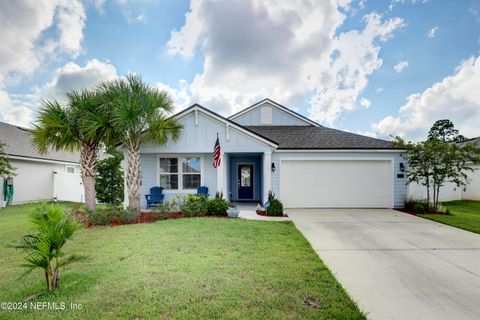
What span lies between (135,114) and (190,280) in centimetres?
670

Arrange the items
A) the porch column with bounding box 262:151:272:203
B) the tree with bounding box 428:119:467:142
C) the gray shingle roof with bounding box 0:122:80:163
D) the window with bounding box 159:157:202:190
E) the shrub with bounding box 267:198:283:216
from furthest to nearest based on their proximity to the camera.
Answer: the tree with bounding box 428:119:467:142 < the gray shingle roof with bounding box 0:122:80:163 < the window with bounding box 159:157:202:190 < the porch column with bounding box 262:151:272:203 < the shrub with bounding box 267:198:283:216

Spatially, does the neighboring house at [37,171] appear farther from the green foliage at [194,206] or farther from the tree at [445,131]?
the tree at [445,131]

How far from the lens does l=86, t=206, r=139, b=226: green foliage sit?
26.2 feet

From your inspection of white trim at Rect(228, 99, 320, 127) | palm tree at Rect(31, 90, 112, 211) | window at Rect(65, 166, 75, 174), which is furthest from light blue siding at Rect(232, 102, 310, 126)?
window at Rect(65, 166, 75, 174)

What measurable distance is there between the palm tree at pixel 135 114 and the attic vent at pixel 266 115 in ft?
23.9

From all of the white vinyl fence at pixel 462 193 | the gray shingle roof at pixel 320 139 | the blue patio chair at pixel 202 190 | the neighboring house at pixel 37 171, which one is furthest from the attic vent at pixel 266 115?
the neighboring house at pixel 37 171

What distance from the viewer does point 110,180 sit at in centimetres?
1408

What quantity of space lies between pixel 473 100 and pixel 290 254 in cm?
1802

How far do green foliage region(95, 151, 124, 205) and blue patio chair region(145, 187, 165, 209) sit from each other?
4.75 m

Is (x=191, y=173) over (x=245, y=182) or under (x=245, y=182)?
over

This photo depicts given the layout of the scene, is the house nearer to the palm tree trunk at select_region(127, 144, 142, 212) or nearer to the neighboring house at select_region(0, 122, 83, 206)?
the palm tree trunk at select_region(127, 144, 142, 212)

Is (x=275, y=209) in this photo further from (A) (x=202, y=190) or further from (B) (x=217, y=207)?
(A) (x=202, y=190)

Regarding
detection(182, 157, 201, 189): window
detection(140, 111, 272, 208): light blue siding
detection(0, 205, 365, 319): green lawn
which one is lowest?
detection(0, 205, 365, 319): green lawn

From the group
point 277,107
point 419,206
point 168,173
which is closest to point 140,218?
point 168,173
